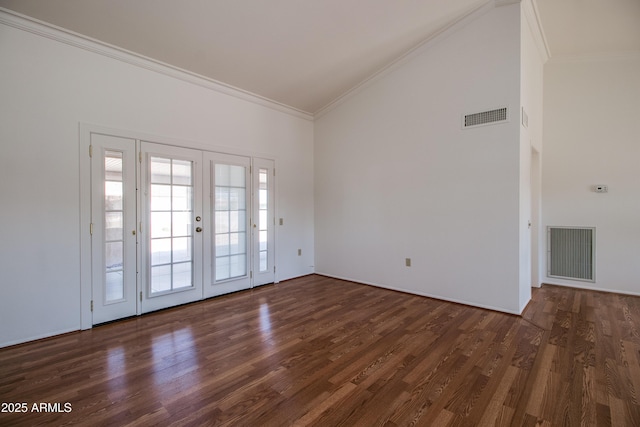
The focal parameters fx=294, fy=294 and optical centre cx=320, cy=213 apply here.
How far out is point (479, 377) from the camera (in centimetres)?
227

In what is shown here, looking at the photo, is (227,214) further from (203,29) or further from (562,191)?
(562,191)

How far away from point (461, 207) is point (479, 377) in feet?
7.40

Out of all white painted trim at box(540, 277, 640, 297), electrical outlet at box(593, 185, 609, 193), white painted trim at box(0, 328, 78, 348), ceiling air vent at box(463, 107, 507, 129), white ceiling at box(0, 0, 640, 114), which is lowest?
white painted trim at box(0, 328, 78, 348)

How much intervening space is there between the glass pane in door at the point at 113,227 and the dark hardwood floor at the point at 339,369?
0.43 m

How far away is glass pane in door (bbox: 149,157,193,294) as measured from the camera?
3713 mm

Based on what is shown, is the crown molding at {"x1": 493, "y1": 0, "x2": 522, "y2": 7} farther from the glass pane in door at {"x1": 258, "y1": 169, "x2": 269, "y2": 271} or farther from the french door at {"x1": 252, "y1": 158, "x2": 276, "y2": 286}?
the glass pane in door at {"x1": 258, "y1": 169, "x2": 269, "y2": 271}

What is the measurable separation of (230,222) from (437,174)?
3.13 meters

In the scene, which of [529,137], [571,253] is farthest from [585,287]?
[529,137]

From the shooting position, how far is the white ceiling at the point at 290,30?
9.61 feet

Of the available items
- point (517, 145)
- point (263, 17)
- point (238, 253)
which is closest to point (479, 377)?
point (517, 145)

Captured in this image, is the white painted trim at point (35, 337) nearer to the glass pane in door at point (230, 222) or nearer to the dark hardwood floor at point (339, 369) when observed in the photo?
the dark hardwood floor at point (339, 369)

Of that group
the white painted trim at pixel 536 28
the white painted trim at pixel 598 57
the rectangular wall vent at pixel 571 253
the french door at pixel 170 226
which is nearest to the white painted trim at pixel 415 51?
the white painted trim at pixel 536 28

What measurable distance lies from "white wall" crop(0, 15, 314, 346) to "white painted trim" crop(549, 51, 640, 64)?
5809 mm

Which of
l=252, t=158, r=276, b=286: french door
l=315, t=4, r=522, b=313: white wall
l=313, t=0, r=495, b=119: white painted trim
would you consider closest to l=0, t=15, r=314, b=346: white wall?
l=252, t=158, r=276, b=286: french door
